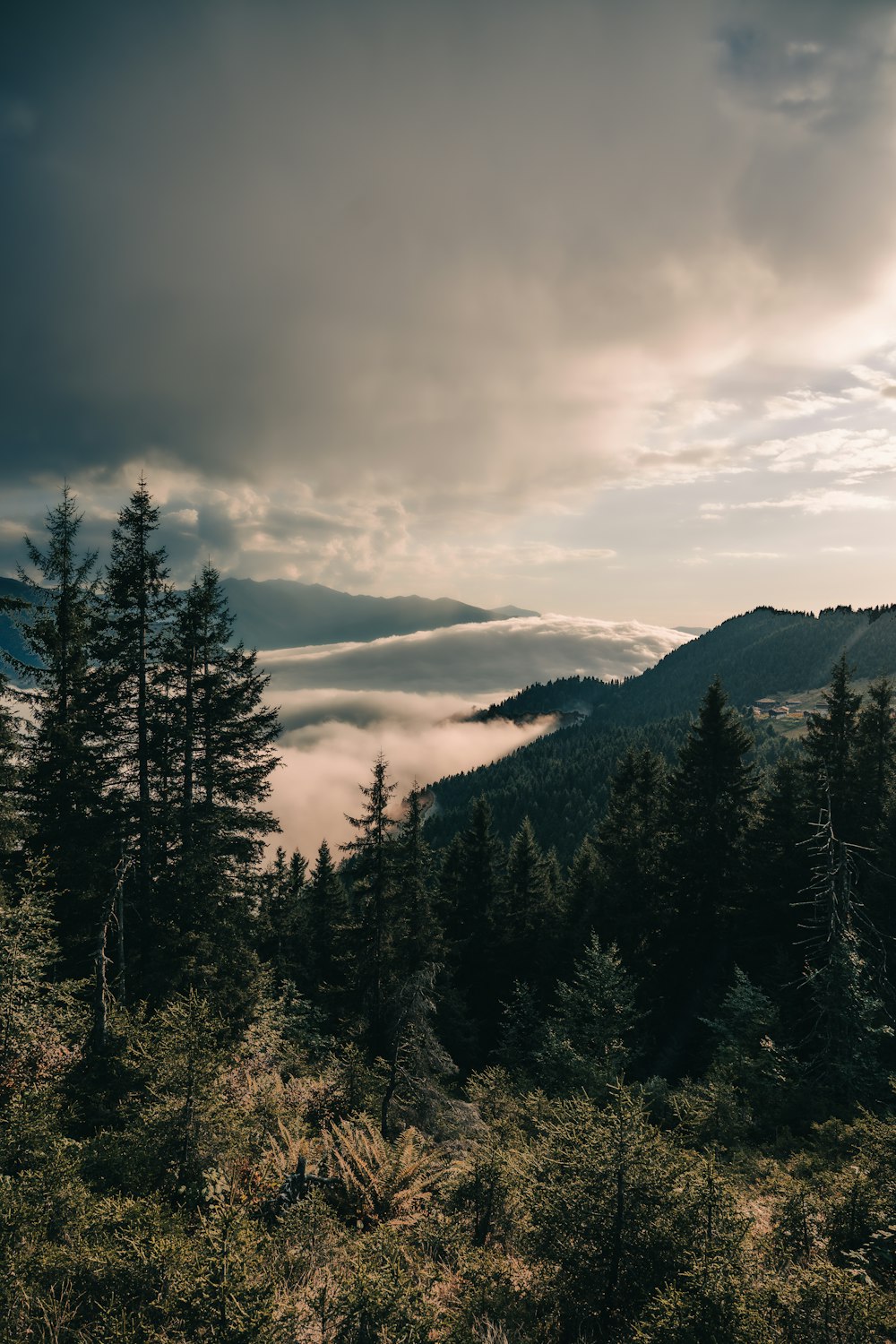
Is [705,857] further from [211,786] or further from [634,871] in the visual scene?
[211,786]

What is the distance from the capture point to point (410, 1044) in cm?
1811

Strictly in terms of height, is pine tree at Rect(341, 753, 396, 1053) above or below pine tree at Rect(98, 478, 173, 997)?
below

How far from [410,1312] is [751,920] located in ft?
86.5

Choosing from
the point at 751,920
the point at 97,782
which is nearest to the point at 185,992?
the point at 97,782

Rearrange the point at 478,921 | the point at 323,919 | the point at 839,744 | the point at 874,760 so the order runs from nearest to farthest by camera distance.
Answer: the point at 874,760 → the point at 839,744 → the point at 478,921 → the point at 323,919

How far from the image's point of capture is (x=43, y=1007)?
45.9ft

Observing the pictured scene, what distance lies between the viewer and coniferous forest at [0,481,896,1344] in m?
7.40

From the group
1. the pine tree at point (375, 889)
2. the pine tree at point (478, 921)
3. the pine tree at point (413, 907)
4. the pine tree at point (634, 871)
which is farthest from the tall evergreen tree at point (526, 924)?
the pine tree at point (375, 889)

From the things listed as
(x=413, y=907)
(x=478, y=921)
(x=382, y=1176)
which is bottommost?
(x=478, y=921)

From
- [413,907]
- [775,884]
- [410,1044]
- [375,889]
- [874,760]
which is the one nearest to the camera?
[410,1044]

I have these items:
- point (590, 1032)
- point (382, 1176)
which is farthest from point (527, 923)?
point (382, 1176)

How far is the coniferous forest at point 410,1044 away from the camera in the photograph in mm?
7402

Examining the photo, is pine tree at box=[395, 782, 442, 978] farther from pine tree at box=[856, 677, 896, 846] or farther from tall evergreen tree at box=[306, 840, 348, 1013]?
pine tree at box=[856, 677, 896, 846]

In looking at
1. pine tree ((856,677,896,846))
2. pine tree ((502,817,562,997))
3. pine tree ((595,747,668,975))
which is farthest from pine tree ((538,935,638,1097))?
pine tree ((856,677,896,846))
